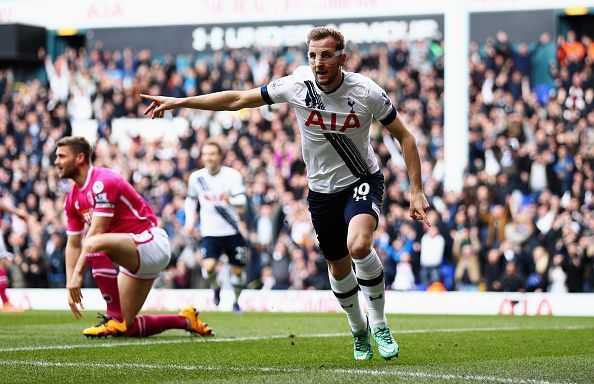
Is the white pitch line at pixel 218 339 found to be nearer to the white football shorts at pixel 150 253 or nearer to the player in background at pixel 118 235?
the player in background at pixel 118 235

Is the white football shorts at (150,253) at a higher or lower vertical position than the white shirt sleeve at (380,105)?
lower

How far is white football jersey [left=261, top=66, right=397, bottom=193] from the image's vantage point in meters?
8.13

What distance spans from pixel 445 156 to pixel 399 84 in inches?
144

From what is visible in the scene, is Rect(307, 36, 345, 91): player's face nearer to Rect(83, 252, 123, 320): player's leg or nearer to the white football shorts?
the white football shorts

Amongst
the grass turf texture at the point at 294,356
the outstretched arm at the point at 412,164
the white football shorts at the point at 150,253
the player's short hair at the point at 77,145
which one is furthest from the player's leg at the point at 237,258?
the outstretched arm at the point at 412,164

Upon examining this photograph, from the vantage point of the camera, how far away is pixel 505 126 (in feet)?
72.8

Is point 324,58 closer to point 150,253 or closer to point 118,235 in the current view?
point 118,235

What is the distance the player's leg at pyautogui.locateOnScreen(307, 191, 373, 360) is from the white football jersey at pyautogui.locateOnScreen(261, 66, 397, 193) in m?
0.11

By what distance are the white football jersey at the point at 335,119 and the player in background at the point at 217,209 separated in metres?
7.65

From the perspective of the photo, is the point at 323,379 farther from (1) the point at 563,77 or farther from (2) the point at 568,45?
(2) the point at 568,45

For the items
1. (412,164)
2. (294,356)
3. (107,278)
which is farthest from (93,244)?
(412,164)

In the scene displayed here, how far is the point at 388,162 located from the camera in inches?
892

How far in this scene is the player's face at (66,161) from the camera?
10.2m

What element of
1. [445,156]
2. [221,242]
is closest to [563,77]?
[445,156]
